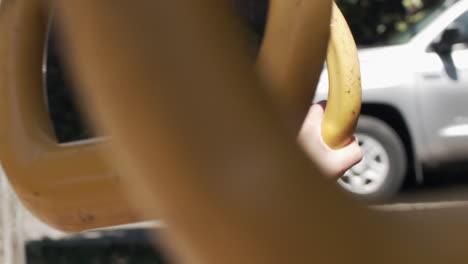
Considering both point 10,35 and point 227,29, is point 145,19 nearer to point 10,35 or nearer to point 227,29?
point 227,29

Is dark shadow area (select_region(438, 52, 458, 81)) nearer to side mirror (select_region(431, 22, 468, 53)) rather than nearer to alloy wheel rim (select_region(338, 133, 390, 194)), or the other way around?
side mirror (select_region(431, 22, 468, 53))

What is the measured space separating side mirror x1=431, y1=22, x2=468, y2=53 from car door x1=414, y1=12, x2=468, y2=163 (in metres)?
0.03

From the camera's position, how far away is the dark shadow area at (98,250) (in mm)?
5398

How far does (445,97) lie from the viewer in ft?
21.2

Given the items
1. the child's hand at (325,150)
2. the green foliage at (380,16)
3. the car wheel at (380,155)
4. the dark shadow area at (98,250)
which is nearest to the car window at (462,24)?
the car wheel at (380,155)

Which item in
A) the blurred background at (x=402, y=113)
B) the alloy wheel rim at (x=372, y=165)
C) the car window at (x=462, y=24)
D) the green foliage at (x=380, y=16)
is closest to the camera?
the blurred background at (x=402, y=113)

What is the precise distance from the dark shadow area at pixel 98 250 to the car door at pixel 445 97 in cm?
Result: 237

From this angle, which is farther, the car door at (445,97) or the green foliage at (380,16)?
the green foliage at (380,16)

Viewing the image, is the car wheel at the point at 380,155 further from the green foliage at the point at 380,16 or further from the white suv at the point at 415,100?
the green foliage at the point at 380,16

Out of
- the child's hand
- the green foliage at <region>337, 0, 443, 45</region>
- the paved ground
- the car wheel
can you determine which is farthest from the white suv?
the child's hand

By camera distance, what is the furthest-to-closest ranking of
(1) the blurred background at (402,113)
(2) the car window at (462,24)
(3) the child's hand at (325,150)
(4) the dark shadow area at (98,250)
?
(2) the car window at (462,24) → (1) the blurred background at (402,113) → (4) the dark shadow area at (98,250) → (3) the child's hand at (325,150)

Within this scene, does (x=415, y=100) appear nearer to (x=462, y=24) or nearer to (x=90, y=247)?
(x=462, y=24)

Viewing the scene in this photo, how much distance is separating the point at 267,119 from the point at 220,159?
40mm

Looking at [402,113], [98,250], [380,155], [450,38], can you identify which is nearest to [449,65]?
[450,38]
